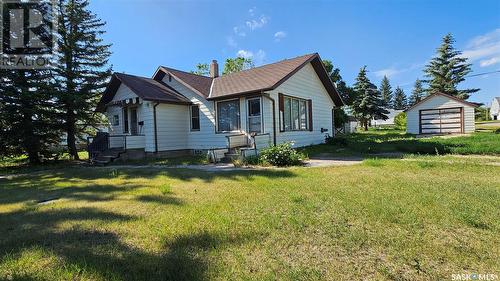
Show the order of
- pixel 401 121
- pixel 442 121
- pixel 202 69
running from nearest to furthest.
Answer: pixel 442 121 < pixel 401 121 < pixel 202 69

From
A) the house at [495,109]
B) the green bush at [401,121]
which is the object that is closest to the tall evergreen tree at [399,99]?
the house at [495,109]

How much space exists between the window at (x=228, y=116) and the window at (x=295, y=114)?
91.1 inches

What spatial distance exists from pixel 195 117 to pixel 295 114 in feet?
17.7

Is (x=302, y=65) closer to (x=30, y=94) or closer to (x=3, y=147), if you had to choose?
(x=30, y=94)

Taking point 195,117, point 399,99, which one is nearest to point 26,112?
point 195,117

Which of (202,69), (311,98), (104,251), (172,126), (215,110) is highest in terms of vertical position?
(202,69)

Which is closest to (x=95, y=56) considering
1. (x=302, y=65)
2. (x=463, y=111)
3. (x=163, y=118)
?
(x=163, y=118)

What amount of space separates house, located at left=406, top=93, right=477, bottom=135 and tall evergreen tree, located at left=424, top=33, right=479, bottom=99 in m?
13.7

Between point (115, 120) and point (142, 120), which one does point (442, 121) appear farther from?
point (115, 120)

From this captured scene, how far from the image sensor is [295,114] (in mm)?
14852

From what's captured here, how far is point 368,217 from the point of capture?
410 centimetres

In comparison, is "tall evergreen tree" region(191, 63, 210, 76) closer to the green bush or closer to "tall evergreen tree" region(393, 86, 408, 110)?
the green bush

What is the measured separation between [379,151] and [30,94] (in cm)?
1600

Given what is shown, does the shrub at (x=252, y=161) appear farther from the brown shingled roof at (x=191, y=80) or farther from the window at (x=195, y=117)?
the window at (x=195, y=117)
